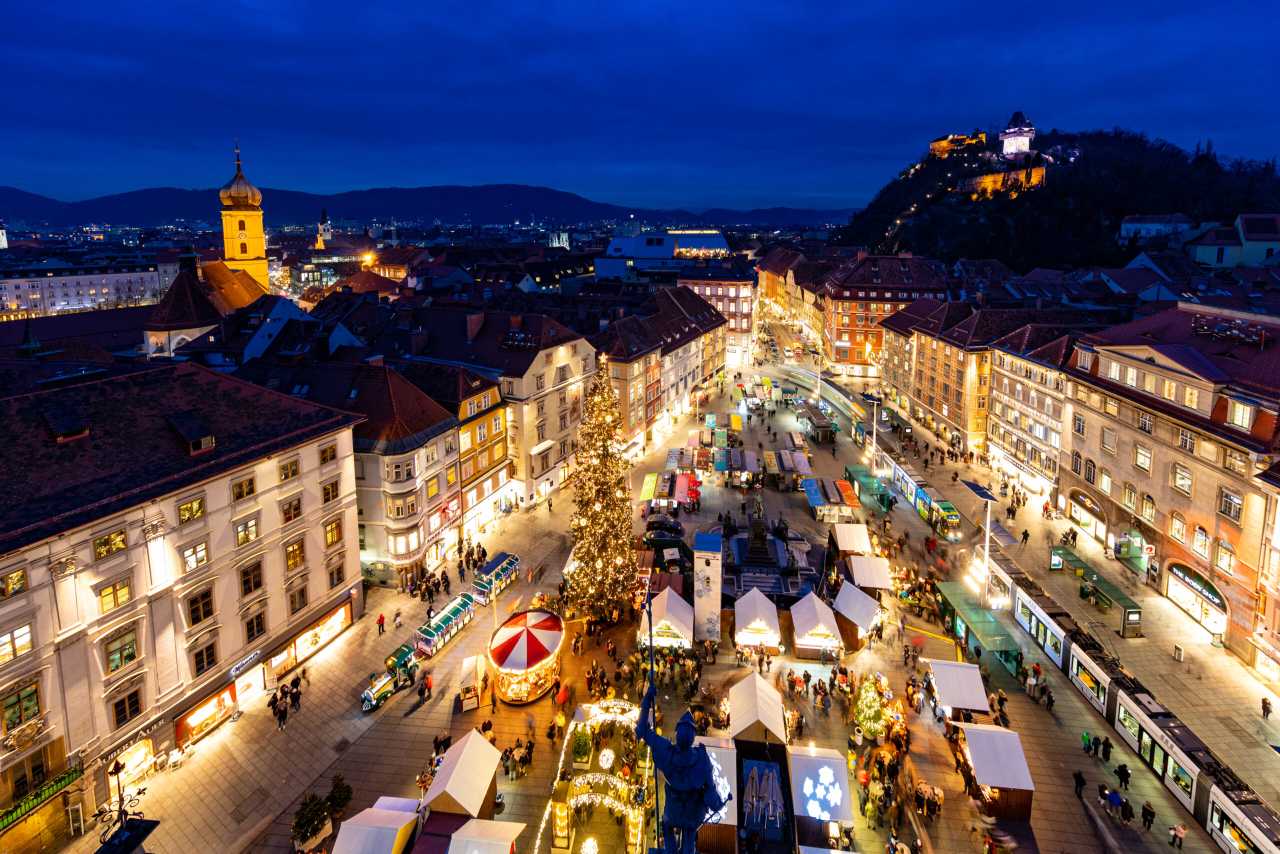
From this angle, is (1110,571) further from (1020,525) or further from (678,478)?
(678,478)

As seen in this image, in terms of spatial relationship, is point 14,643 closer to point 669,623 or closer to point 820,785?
point 669,623

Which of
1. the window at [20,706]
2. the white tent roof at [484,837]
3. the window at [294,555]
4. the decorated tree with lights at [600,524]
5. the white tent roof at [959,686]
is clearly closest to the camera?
the white tent roof at [484,837]

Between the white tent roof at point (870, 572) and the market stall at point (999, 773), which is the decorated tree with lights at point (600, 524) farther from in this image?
the market stall at point (999, 773)

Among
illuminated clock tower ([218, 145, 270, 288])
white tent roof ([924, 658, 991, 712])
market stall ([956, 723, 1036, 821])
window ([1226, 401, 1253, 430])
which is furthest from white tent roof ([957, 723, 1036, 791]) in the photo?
illuminated clock tower ([218, 145, 270, 288])

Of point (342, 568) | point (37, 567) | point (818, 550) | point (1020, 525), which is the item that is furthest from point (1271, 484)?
point (37, 567)

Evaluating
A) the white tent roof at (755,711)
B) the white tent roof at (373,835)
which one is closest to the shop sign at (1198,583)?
the white tent roof at (755,711)
